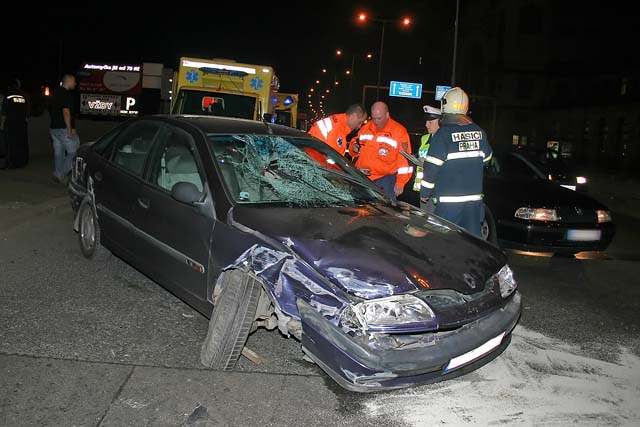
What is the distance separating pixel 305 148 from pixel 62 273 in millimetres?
2609

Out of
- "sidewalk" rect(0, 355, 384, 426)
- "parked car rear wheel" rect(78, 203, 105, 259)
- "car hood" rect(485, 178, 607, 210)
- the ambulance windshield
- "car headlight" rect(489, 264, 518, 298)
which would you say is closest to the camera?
"sidewalk" rect(0, 355, 384, 426)

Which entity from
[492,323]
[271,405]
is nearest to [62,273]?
[271,405]

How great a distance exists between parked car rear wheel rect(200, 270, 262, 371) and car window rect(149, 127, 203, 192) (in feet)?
3.67

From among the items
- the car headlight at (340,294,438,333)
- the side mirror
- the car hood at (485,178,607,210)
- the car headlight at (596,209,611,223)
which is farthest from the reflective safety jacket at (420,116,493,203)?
the car headlight at (596,209,611,223)

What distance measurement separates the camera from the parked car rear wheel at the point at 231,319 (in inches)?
136

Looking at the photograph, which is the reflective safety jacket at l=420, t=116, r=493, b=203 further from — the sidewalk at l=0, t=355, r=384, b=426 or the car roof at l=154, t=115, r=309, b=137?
the sidewalk at l=0, t=355, r=384, b=426

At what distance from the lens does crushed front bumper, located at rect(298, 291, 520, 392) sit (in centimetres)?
298

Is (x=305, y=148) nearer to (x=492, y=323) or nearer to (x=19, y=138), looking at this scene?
(x=492, y=323)

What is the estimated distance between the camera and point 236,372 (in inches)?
147

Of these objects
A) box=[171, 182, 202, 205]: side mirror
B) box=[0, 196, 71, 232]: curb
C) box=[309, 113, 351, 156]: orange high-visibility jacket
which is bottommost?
box=[0, 196, 71, 232]: curb

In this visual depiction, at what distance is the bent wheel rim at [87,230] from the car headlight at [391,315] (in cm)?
348

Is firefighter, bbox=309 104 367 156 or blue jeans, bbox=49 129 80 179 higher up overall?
firefighter, bbox=309 104 367 156

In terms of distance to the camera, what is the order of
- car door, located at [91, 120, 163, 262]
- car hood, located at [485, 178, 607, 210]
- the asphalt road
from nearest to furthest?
the asphalt road → car door, located at [91, 120, 163, 262] → car hood, located at [485, 178, 607, 210]

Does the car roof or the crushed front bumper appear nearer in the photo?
the crushed front bumper
